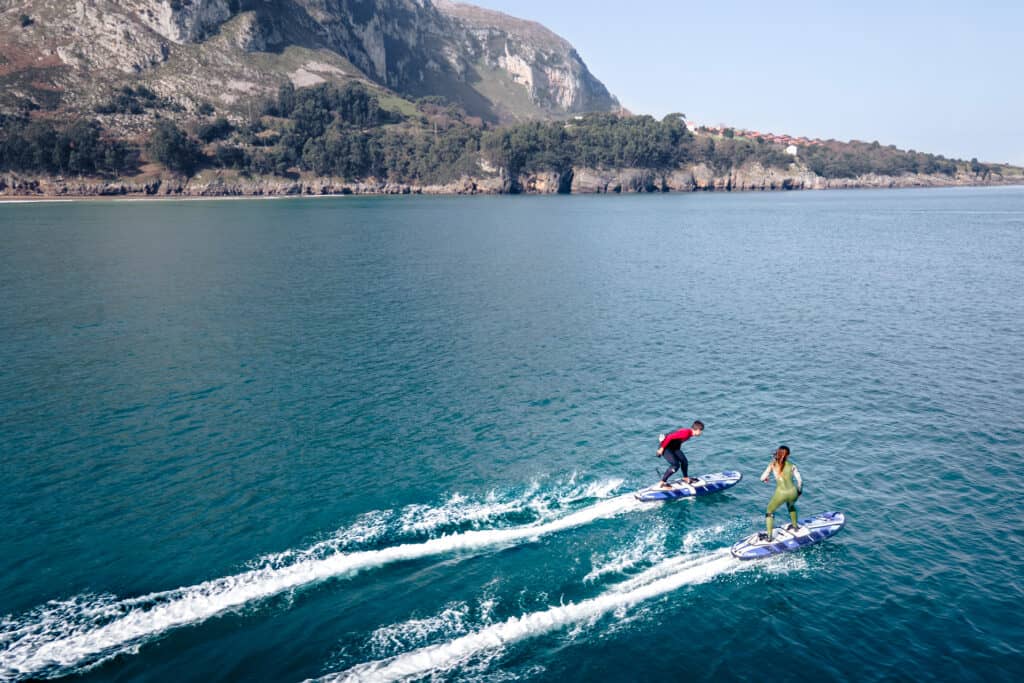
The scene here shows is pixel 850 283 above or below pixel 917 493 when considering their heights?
above

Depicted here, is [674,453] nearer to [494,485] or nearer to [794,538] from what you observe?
[794,538]

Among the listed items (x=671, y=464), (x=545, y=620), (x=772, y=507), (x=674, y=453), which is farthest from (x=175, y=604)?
(x=772, y=507)

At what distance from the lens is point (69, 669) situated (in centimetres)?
1820

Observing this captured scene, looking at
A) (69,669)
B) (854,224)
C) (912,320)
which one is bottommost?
(69,669)

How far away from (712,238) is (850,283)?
5088 centimetres

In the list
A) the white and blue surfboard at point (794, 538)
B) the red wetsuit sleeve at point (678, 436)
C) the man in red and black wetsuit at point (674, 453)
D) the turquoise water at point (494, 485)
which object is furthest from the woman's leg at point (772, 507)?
the red wetsuit sleeve at point (678, 436)

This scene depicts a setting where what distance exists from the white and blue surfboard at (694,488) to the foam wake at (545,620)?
4.09 m

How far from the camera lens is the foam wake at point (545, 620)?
1823cm

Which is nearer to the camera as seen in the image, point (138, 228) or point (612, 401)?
point (612, 401)

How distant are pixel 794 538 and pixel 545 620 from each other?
444 inches

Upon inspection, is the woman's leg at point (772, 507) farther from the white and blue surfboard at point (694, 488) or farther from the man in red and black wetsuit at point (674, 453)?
the man in red and black wetsuit at point (674, 453)

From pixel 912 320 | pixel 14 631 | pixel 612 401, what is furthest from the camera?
pixel 912 320

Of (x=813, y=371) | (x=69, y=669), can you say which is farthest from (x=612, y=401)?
(x=69, y=669)

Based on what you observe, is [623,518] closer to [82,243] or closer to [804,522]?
[804,522]
